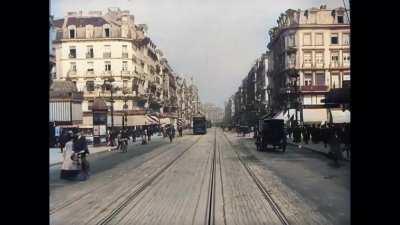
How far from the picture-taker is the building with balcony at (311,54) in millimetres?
20797

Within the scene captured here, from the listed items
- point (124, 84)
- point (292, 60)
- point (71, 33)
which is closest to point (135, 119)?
point (124, 84)

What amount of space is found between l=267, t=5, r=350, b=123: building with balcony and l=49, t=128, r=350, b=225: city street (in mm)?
4755

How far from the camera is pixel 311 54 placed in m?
27.8

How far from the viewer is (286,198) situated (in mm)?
13875

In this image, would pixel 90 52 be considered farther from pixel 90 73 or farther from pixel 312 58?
pixel 312 58

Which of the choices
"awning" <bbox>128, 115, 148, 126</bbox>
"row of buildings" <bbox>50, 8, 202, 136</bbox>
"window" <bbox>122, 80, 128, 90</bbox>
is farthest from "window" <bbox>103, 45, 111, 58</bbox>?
"awning" <bbox>128, 115, 148, 126</bbox>

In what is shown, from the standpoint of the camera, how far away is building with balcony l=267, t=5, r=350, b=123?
20.8 m

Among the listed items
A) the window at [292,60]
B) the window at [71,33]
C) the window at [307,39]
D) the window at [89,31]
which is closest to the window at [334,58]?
the window at [307,39]

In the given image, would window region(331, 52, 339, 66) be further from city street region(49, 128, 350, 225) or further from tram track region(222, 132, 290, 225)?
tram track region(222, 132, 290, 225)

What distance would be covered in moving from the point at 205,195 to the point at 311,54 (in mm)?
15645

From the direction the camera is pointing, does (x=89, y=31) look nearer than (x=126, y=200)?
No
